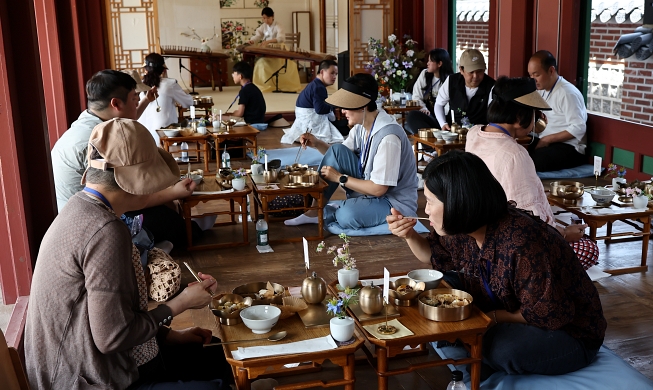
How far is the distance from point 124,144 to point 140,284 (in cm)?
45

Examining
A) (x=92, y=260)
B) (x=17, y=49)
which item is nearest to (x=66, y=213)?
(x=92, y=260)

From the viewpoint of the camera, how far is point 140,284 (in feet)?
7.06

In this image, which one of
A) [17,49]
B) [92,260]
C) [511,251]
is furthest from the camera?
[17,49]

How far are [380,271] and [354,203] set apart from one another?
0.78 meters

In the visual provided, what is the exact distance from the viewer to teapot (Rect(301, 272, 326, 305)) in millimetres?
2541

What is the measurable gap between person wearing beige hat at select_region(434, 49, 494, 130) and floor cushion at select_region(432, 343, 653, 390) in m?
4.13

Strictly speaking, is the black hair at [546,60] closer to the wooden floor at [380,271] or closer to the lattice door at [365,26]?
the wooden floor at [380,271]

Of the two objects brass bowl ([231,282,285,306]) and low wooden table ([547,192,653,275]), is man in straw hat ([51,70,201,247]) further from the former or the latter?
low wooden table ([547,192,653,275])

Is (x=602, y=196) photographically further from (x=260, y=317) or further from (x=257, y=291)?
(x=260, y=317)

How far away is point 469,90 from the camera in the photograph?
694 centimetres

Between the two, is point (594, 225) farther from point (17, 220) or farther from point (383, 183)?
point (17, 220)

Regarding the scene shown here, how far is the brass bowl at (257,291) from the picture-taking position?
2.56 m

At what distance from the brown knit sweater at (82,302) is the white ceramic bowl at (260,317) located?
15.9 inches

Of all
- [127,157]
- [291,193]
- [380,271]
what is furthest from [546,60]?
[127,157]
